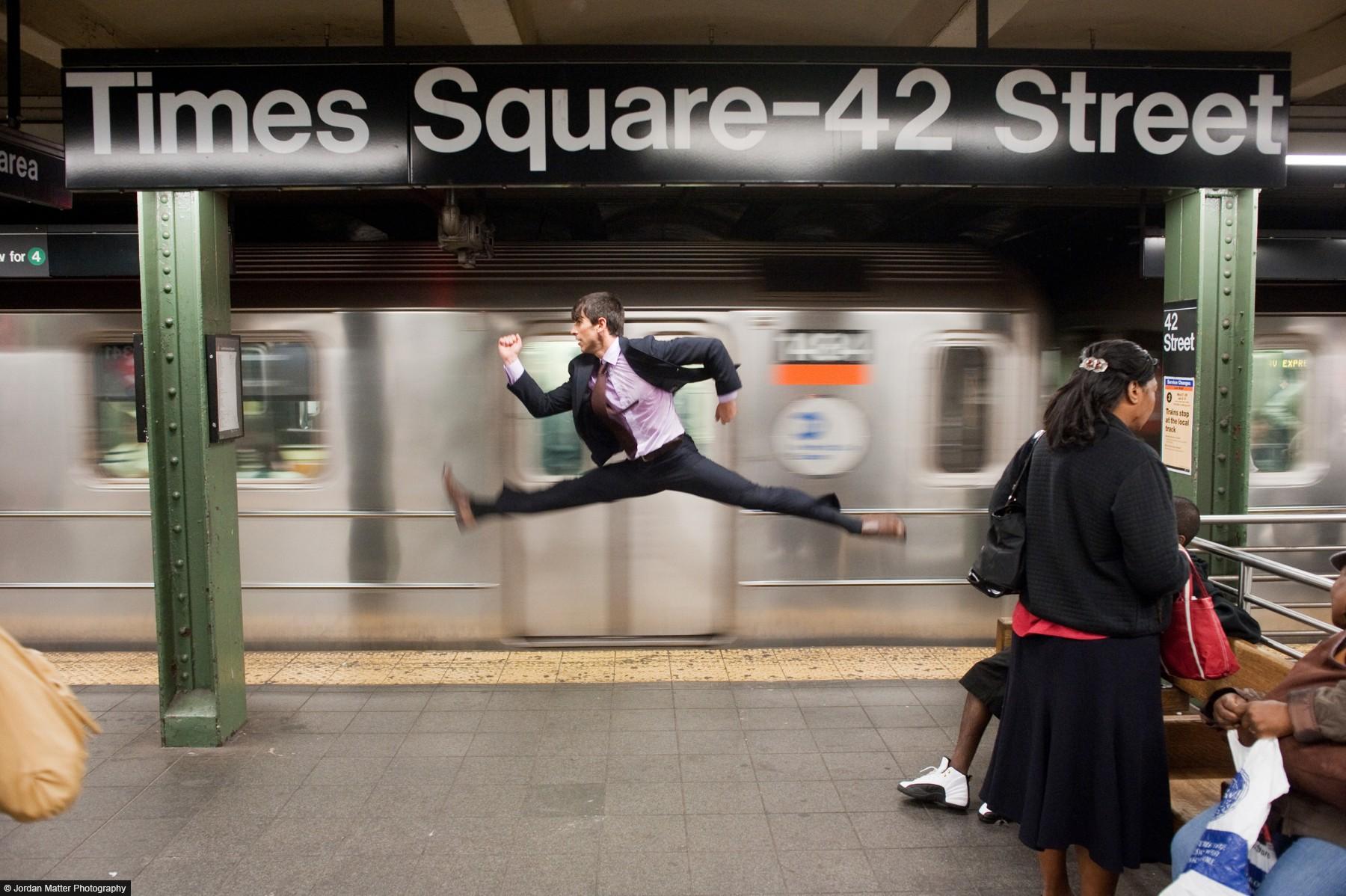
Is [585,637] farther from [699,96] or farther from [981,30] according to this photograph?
[981,30]

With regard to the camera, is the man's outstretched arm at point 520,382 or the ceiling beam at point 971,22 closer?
the man's outstretched arm at point 520,382

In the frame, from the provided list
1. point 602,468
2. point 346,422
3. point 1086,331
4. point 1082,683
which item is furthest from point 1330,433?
point 346,422

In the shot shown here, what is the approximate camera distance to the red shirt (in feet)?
8.15

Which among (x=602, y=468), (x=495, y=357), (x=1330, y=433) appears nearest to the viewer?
(x=602, y=468)

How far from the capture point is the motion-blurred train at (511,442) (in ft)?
17.4

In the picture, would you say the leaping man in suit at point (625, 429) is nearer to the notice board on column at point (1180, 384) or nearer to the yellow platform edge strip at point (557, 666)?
the notice board on column at point (1180, 384)

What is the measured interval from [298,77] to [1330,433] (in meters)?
6.39

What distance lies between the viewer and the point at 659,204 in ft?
24.4

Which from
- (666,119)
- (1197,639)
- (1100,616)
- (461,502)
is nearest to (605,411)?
(461,502)

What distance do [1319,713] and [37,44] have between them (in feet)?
19.7

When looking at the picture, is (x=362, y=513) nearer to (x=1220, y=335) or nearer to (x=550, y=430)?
(x=550, y=430)

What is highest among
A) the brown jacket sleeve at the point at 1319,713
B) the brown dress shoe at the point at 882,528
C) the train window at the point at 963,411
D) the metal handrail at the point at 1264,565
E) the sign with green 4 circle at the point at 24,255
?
the sign with green 4 circle at the point at 24,255

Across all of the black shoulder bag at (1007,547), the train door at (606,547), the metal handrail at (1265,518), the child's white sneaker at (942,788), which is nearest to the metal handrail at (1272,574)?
the metal handrail at (1265,518)

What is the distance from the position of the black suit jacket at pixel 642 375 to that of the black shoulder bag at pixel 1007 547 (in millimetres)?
894
